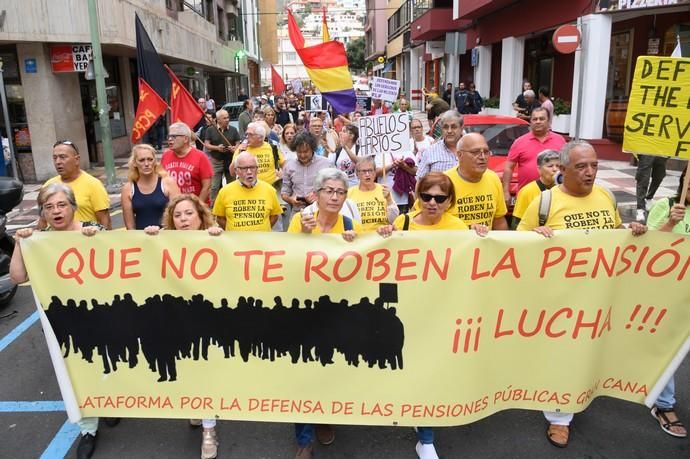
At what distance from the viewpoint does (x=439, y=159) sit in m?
5.55

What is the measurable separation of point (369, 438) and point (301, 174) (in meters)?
3.19

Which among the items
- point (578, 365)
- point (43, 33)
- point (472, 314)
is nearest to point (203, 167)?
point (472, 314)

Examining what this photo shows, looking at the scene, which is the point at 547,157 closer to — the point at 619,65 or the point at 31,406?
the point at 31,406

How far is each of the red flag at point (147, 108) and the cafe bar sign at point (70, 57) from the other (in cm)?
750

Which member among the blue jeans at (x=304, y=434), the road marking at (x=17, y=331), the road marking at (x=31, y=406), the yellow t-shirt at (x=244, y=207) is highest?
the yellow t-shirt at (x=244, y=207)

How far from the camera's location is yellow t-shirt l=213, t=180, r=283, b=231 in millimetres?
4859

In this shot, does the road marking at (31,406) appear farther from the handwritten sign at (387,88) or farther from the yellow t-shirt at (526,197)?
the handwritten sign at (387,88)

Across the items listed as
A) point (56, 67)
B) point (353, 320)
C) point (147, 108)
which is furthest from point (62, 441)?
point (56, 67)

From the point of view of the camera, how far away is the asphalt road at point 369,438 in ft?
11.3

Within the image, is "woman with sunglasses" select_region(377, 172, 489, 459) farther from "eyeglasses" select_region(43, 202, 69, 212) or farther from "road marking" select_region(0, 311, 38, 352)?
"road marking" select_region(0, 311, 38, 352)

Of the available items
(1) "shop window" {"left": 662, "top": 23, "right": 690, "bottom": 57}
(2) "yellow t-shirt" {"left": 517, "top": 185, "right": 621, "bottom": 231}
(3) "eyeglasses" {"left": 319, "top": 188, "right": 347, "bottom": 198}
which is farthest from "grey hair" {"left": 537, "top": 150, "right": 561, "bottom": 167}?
(1) "shop window" {"left": 662, "top": 23, "right": 690, "bottom": 57}

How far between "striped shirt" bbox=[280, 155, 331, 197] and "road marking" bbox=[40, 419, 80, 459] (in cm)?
315

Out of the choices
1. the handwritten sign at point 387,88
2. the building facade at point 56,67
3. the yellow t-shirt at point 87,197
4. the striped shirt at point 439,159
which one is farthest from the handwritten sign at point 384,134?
the building facade at point 56,67

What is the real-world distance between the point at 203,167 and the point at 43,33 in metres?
9.95
